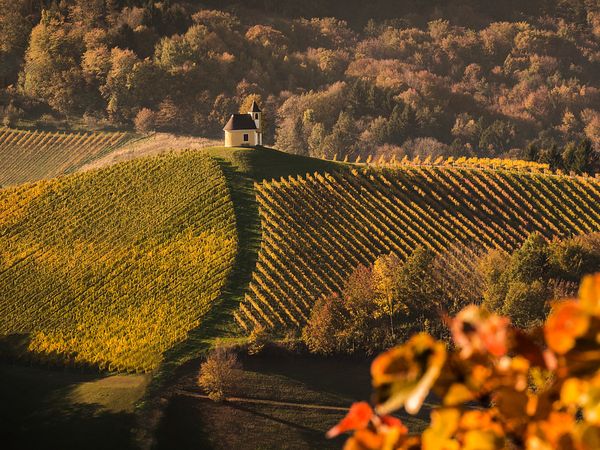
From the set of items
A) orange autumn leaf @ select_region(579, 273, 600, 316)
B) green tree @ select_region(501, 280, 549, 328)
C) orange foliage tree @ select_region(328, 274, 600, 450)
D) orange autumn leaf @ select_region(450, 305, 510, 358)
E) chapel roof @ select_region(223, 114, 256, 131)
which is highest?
orange autumn leaf @ select_region(579, 273, 600, 316)

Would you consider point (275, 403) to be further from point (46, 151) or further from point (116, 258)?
point (46, 151)

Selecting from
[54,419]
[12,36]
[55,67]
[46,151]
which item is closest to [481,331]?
[54,419]

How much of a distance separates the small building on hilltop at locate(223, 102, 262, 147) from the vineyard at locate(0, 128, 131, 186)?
84.6 feet

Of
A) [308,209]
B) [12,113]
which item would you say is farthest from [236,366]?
[12,113]

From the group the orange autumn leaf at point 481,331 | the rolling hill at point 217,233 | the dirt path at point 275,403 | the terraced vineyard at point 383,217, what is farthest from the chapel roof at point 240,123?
the orange autumn leaf at point 481,331

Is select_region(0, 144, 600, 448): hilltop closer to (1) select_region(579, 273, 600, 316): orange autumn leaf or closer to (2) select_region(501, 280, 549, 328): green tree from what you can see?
(2) select_region(501, 280, 549, 328): green tree

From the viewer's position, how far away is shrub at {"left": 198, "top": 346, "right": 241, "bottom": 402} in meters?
55.5

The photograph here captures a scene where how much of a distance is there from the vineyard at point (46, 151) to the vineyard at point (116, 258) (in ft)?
75.0

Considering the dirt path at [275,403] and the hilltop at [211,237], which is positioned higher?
the hilltop at [211,237]

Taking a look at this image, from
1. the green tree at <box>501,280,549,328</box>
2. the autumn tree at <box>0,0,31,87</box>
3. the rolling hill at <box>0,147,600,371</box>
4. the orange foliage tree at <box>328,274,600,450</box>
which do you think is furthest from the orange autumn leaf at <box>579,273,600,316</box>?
the autumn tree at <box>0,0,31,87</box>

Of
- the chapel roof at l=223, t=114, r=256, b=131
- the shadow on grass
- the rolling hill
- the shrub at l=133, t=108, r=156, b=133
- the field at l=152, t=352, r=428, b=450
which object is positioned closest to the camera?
the shadow on grass

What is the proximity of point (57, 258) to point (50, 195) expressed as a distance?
1085 cm

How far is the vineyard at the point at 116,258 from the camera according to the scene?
6300 centimetres

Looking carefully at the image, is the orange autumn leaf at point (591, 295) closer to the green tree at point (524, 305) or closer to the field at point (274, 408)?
the field at point (274, 408)
